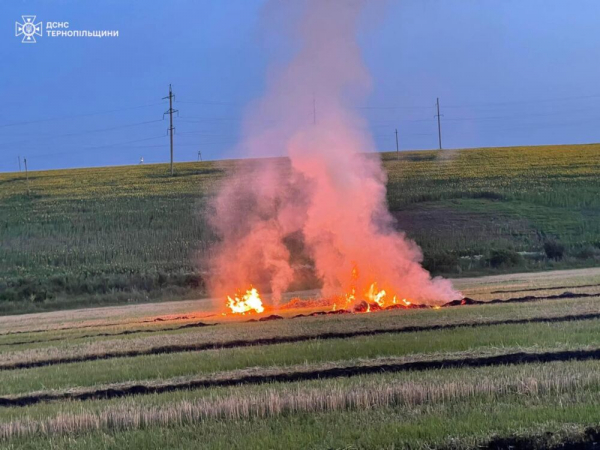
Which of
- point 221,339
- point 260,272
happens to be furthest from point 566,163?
point 221,339

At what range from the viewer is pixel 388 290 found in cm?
2425

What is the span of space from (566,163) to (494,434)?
69.0 metres

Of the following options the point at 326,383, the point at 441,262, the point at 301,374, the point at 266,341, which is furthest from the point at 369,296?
the point at 441,262

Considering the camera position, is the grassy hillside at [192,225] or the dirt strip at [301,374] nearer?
the dirt strip at [301,374]

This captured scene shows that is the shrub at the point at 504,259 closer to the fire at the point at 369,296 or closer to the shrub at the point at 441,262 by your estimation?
the shrub at the point at 441,262

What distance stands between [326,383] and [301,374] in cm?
123

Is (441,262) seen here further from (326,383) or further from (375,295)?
(326,383)

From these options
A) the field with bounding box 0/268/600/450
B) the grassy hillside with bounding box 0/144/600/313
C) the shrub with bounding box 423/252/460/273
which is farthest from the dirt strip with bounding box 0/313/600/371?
the shrub with bounding box 423/252/460/273

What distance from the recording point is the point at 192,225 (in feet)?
167

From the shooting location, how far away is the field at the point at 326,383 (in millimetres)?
8000

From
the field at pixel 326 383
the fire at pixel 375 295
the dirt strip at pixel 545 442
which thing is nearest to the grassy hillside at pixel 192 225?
the fire at pixel 375 295

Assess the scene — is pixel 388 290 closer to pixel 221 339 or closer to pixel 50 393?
pixel 221 339

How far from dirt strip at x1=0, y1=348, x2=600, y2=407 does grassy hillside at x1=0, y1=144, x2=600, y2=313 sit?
82.0 feet

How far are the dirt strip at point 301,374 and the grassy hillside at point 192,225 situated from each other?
25.0 meters
